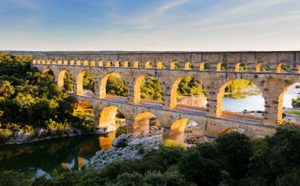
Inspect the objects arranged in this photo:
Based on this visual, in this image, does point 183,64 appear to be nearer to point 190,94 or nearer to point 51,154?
point 51,154

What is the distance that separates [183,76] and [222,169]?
9.02m

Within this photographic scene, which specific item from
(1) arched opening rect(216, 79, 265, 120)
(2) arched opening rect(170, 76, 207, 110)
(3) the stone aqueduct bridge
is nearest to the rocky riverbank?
(3) the stone aqueduct bridge

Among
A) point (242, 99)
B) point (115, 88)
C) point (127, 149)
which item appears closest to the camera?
point (127, 149)

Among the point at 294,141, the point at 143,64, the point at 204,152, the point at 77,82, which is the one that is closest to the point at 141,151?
the point at 143,64

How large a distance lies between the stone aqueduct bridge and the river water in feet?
9.12

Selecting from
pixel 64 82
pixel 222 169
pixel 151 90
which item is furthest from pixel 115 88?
pixel 222 169

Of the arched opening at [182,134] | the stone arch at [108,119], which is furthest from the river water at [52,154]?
the arched opening at [182,134]

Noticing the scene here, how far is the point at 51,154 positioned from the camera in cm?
2031

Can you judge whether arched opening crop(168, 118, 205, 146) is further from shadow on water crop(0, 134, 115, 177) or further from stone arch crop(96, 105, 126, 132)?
stone arch crop(96, 105, 126, 132)

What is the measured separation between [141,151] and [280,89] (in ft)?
27.6

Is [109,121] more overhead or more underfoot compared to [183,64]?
more underfoot

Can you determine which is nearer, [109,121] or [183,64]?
[183,64]

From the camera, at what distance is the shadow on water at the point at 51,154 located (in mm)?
18203

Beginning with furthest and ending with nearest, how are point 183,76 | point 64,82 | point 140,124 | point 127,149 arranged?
point 64,82
point 140,124
point 127,149
point 183,76
